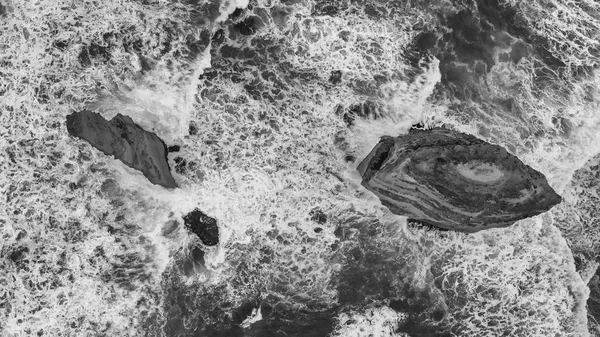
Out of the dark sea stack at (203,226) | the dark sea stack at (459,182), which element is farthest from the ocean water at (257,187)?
the dark sea stack at (459,182)

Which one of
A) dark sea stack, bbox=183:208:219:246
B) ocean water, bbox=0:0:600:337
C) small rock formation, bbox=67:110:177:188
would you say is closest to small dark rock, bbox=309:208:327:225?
ocean water, bbox=0:0:600:337

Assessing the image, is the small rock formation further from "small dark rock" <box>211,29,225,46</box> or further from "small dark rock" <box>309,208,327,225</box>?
"small dark rock" <box>309,208,327,225</box>

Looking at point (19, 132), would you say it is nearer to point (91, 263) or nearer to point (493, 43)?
point (91, 263)

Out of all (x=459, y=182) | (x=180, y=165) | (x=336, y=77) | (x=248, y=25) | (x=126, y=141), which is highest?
(x=248, y=25)

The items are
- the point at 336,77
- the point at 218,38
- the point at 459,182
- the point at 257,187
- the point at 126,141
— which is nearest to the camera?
the point at 459,182

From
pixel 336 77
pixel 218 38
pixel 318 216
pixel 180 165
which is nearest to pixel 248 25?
pixel 218 38

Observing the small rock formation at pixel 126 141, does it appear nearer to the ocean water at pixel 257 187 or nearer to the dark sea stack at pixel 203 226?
the ocean water at pixel 257 187

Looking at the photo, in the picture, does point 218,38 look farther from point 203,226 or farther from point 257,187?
point 203,226

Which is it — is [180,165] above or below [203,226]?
above
